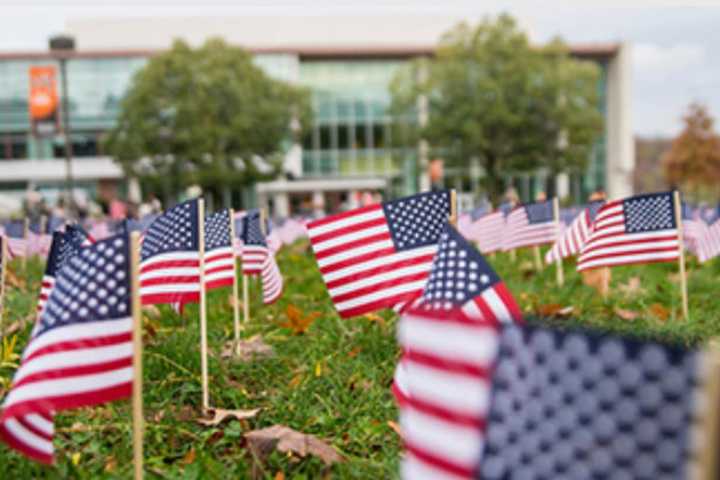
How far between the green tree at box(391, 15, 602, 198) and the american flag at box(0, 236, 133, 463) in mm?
38518

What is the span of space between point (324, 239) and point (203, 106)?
124 ft

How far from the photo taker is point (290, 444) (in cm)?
353

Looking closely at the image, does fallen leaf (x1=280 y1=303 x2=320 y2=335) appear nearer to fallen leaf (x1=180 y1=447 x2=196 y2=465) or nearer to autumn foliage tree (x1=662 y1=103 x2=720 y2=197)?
fallen leaf (x1=180 y1=447 x2=196 y2=465)

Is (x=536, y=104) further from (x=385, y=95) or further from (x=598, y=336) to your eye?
(x=598, y=336)

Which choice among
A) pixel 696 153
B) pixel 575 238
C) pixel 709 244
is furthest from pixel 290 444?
pixel 696 153

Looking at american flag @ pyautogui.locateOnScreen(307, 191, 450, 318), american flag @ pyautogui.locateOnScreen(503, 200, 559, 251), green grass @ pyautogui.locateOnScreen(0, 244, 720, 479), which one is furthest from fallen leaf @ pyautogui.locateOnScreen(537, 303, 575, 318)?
american flag @ pyautogui.locateOnScreen(503, 200, 559, 251)

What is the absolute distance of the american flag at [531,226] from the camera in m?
9.77

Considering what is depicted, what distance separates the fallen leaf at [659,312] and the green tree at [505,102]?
113 ft

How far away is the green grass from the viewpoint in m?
3.48

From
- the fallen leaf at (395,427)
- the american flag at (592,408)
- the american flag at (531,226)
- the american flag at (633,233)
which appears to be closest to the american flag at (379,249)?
the fallen leaf at (395,427)

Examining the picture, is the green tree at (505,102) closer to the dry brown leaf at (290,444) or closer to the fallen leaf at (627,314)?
the fallen leaf at (627,314)

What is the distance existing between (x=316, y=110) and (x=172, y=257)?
58.3 metres

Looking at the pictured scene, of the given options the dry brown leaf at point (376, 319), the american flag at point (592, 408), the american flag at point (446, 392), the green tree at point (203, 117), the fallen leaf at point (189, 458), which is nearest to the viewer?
the american flag at point (592, 408)

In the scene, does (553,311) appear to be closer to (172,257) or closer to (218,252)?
(218,252)
